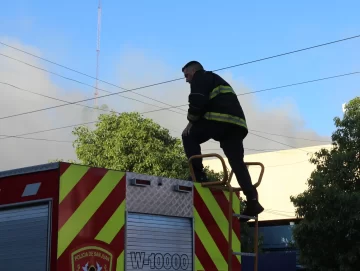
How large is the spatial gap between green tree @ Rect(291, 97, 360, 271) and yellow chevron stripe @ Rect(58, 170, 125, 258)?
1369 cm

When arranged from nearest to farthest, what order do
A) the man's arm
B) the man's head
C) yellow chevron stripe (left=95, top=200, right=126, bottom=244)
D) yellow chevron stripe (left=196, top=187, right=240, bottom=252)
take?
yellow chevron stripe (left=95, top=200, right=126, bottom=244)
yellow chevron stripe (left=196, top=187, right=240, bottom=252)
the man's arm
the man's head

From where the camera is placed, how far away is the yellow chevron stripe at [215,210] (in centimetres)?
502

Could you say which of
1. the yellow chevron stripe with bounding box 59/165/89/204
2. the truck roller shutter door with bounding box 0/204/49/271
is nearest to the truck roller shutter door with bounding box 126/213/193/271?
the yellow chevron stripe with bounding box 59/165/89/204

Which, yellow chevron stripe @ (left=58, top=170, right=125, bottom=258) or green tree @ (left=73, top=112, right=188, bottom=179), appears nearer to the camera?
yellow chevron stripe @ (left=58, top=170, right=125, bottom=258)

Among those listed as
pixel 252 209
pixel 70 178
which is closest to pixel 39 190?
pixel 70 178

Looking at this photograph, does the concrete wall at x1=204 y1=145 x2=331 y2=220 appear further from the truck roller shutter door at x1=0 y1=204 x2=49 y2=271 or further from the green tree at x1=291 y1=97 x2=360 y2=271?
the truck roller shutter door at x1=0 y1=204 x2=49 y2=271

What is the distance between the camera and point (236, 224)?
5.23 meters

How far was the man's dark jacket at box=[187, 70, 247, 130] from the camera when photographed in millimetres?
5246

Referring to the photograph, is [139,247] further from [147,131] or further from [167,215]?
[147,131]

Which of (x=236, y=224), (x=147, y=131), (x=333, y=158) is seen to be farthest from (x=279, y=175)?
(x=236, y=224)

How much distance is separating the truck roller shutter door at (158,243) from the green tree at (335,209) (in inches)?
514

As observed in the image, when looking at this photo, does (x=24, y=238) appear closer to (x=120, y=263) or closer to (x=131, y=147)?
(x=120, y=263)

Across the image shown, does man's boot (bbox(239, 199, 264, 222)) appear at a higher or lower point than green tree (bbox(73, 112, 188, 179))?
lower

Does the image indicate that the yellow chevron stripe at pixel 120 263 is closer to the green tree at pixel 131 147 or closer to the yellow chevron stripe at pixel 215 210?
the yellow chevron stripe at pixel 215 210
